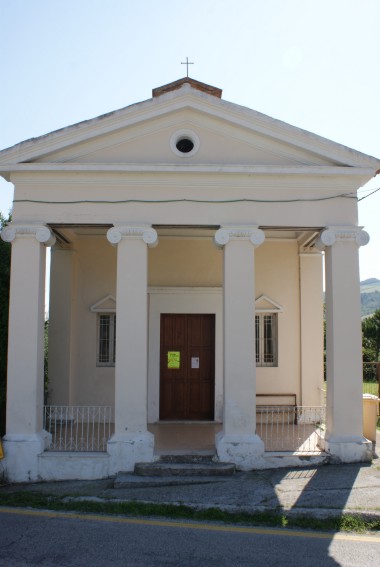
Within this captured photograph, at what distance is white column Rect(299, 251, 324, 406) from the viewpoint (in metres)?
12.0

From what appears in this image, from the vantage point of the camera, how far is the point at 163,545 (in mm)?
6172

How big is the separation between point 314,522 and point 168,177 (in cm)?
567

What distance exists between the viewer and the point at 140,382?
9109mm

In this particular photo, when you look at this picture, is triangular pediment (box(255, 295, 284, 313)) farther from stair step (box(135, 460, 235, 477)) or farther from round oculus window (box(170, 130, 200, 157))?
stair step (box(135, 460, 235, 477))

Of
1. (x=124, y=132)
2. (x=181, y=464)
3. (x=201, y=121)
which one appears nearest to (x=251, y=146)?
(x=201, y=121)

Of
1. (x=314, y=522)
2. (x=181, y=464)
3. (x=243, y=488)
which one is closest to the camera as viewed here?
(x=314, y=522)

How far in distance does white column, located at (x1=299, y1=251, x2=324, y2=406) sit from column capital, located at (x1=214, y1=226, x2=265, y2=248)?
3269mm

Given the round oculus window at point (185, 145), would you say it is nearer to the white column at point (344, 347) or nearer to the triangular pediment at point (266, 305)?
the white column at point (344, 347)

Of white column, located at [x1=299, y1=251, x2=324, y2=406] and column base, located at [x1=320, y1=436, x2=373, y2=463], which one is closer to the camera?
column base, located at [x1=320, y1=436, x2=373, y2=463]

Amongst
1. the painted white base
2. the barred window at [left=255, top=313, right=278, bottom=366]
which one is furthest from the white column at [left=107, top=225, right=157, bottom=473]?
the barred window at [left=255, top=313, right=278, bottom=366]

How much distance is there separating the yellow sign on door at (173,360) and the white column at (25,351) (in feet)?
11.0

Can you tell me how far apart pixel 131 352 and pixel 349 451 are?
3911 mm

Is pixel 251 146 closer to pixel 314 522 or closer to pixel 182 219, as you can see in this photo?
pixel 182 219

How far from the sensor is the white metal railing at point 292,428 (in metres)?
9.70
